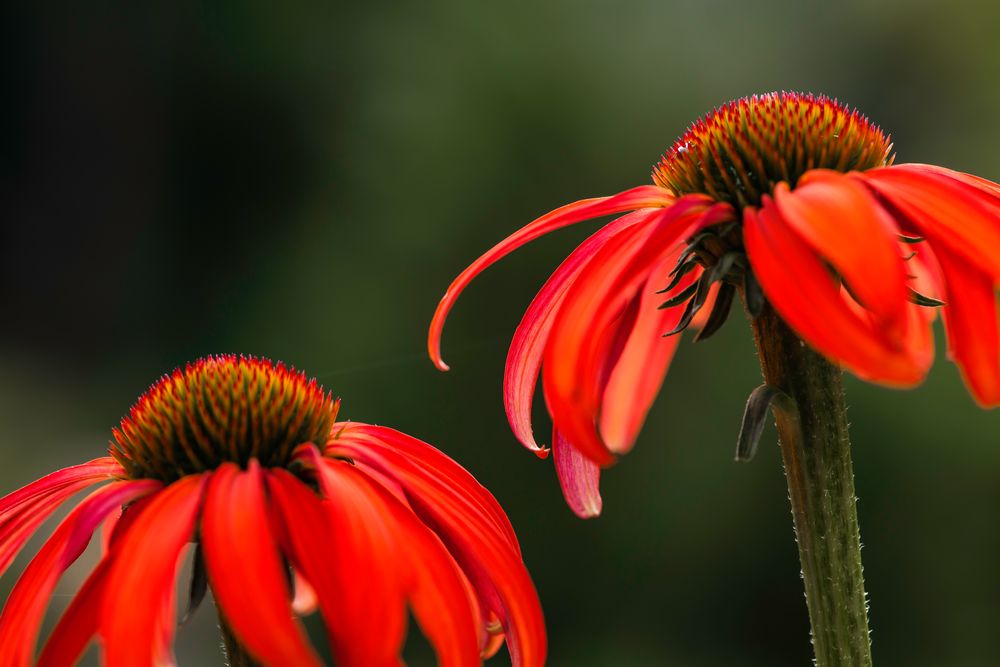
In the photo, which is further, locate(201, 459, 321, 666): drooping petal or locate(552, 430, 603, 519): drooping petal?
locate(552, 430, 603, 519): drooping petal

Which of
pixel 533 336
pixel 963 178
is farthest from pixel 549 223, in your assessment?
pixel 963 178

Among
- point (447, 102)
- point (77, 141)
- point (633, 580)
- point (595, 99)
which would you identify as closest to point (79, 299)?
point (77, 141)

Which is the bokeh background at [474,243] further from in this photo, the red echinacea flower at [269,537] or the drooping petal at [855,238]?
the drooping petal at [855,238]

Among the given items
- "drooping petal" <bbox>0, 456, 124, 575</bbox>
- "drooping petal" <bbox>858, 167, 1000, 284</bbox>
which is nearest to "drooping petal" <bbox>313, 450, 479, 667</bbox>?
"drooping petal" <bbox>0, 456, 124, 575</bbox>

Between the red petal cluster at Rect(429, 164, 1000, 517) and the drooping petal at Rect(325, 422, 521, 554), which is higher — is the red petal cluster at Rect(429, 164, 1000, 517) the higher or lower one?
the higher one

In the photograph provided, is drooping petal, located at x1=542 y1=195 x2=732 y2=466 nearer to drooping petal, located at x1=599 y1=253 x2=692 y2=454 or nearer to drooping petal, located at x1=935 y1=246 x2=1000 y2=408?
drooping petal, located at x1=599 y1=253 x2=692 y2=454

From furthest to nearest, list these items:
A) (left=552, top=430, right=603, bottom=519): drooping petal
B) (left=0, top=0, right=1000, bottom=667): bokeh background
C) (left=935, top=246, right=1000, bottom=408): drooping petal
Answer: (left=0, top=0, right=1000, bottom=667): bokeh background
(left=552, top=430, right=603, bottom=519): drooping petal
(left=935, top=246, right=1000, bottom=408): drooping petal

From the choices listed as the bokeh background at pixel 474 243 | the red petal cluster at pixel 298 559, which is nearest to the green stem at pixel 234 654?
the red petal cluster at pixel 298 559

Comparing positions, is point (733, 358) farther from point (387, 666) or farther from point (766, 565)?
point (387, 666)
